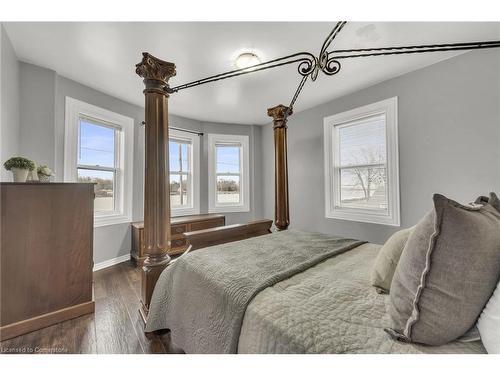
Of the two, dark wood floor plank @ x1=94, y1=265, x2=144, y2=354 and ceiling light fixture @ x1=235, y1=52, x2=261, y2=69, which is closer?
dark wood floor plank @ x1=94, y1=265, x2=144, y2=354

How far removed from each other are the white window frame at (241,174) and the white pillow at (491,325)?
3.65 meters

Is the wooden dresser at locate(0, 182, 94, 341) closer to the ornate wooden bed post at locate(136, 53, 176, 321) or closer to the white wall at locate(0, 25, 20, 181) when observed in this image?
the white wall at locate(0, 25, 20, 181)

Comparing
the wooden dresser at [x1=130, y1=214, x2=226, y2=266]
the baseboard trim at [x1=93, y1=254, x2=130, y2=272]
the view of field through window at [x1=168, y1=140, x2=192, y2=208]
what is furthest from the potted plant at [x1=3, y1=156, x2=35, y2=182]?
the view of field through window at [x1=168, y1=140, x2=192, y2=208]

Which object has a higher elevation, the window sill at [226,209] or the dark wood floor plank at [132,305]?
the window sill at [226,209]

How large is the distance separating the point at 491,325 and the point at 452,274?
15cm

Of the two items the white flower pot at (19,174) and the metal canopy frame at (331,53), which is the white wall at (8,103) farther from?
the metal canopy frame at (331,53)

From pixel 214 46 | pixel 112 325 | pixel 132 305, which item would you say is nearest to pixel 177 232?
pixel 132 305

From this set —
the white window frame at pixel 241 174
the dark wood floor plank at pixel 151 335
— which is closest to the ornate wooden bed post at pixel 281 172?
the dark wood floor plank at pixel 151 335

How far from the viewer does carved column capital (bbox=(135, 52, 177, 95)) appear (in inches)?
57.7

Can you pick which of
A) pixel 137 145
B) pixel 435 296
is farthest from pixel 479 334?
pixel 137 145

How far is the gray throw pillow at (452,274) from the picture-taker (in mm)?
571

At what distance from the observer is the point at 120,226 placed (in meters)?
2.97

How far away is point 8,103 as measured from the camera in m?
1.79

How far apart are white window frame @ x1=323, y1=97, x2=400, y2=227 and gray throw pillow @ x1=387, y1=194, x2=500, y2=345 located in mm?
2036
